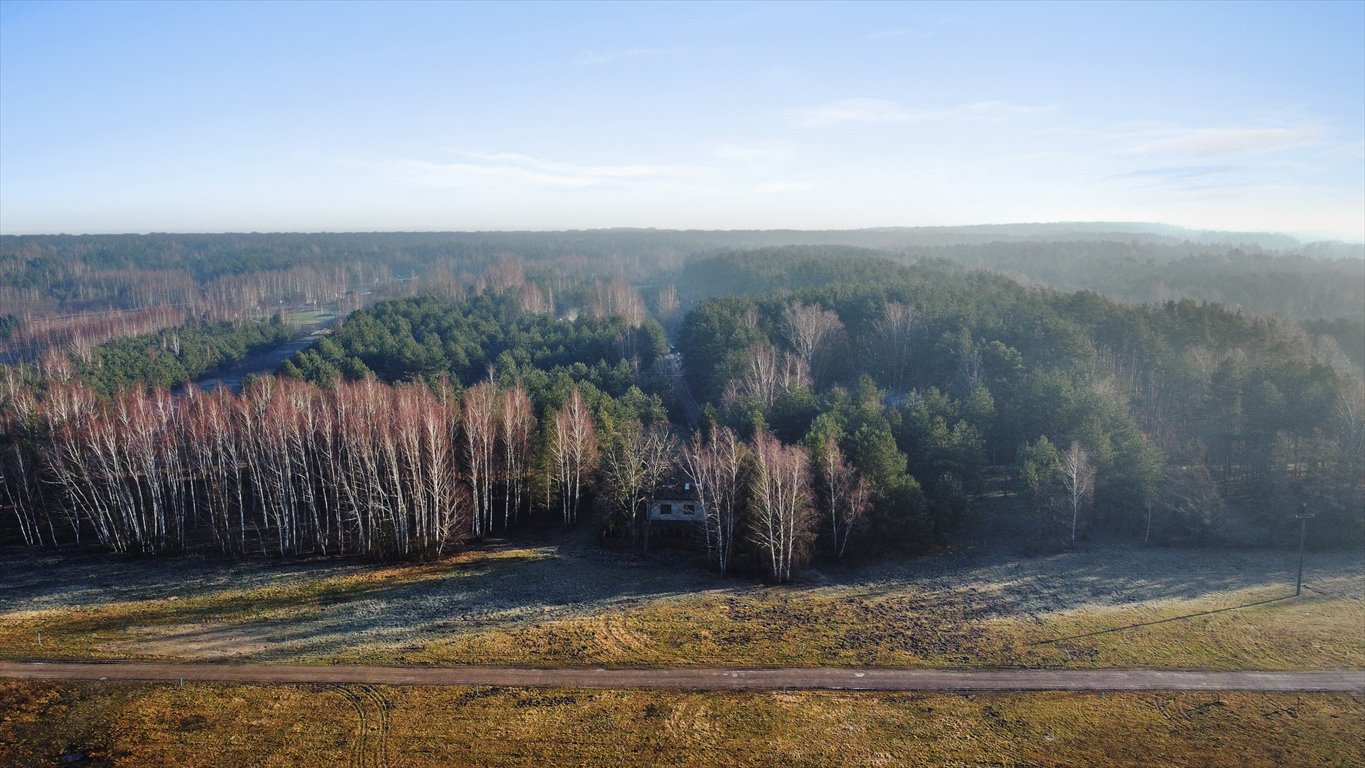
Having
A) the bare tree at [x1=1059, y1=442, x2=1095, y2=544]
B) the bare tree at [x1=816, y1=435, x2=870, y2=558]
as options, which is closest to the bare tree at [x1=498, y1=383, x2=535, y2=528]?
the bare tree at [x1=816, y1=435, x2=870, y2=558]

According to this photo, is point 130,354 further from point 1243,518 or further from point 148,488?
point 1243,518

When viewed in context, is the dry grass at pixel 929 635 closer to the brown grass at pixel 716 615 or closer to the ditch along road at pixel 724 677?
the brown grass at pixel 716 615

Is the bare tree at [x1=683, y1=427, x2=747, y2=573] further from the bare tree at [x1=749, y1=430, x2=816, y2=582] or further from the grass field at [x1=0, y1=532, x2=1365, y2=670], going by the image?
the grass field at [x1=0, y1=532, x2=1365, y2=670]

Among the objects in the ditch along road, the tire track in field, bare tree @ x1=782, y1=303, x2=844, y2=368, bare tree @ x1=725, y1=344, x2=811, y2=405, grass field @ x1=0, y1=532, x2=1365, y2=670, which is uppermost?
bare tree @ x1=782, y1=303, x2=844, y2=368

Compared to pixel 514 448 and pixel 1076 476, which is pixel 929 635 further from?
pixel 514 448

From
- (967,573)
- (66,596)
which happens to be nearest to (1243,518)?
(967,573)

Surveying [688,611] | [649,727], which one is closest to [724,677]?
[649,727]

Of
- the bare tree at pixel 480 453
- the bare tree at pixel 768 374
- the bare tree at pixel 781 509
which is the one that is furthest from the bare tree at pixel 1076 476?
the bare tree at pixel 480 453
